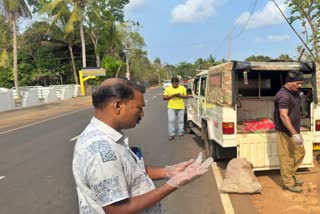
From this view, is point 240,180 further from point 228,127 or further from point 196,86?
point 196,86

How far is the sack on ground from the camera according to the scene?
5535 millimetres

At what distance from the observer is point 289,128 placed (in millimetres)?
5383

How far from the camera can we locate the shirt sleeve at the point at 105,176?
183cm

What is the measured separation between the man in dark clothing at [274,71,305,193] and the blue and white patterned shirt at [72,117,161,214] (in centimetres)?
380

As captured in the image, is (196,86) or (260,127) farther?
(196,86)

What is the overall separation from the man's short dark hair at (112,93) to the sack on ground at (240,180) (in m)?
3.86

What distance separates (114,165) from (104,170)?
5cm

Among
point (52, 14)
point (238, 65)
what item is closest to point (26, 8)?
point (52, 14)

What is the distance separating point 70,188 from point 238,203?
2706mm

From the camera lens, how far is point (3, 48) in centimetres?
4044

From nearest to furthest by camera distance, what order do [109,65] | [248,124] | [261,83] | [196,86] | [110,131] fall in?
[110,131] < [248,124] < [261,83] < [196,86] < [109,65]

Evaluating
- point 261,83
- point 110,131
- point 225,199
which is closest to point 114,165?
point 110,131

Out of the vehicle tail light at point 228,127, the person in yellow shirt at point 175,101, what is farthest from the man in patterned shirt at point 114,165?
the person in yellow shirt at point 175,101

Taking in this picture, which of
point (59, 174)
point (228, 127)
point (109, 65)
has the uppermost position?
point (109, 65)
